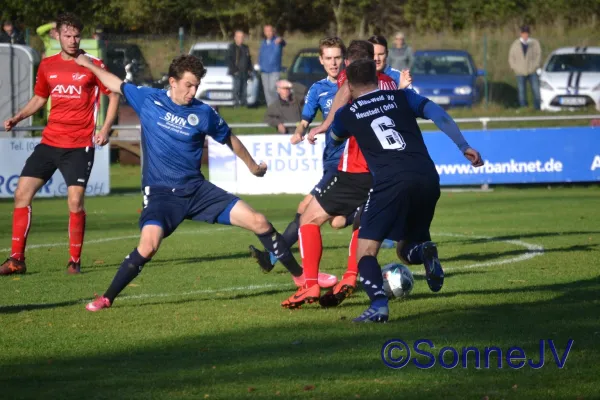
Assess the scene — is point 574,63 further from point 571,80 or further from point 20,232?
point 20,232

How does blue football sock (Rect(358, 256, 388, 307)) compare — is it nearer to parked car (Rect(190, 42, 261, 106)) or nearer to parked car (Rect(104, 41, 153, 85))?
parked car (Rect(104, 41, 153, 85))

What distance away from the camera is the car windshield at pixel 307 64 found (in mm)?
30688

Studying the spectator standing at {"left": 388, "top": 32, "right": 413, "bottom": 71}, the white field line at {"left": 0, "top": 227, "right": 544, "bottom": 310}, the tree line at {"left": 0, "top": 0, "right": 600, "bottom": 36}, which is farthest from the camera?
the tree line at {"left": 0, "top": 0, "right": 600, "bottom": 36}

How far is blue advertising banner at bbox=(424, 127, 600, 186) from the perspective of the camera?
20.1 metres

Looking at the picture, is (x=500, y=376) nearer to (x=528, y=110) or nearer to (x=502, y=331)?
(x=502, y=331)

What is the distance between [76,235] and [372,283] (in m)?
4.35

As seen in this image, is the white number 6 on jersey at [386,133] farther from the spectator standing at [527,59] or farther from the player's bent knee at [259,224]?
the spectator standing at [527,59]

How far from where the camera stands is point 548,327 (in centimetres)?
746

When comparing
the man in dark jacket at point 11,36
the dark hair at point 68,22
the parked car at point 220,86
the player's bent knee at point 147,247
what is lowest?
the parked car at point 220,86

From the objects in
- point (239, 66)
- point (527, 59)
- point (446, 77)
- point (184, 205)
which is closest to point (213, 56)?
point (239, 66)

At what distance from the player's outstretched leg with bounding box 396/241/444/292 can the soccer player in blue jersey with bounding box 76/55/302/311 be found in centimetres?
113

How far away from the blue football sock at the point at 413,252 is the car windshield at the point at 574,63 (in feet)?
73.4

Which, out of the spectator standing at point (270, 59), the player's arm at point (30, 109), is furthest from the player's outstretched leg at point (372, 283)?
the spectator standing at point (270, 59)

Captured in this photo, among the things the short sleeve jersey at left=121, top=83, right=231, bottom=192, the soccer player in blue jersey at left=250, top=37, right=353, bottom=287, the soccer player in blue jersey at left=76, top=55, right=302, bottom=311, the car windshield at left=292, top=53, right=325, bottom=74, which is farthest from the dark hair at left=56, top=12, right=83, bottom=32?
the car windshield at left=292, top=53, right=325, bottom=74
